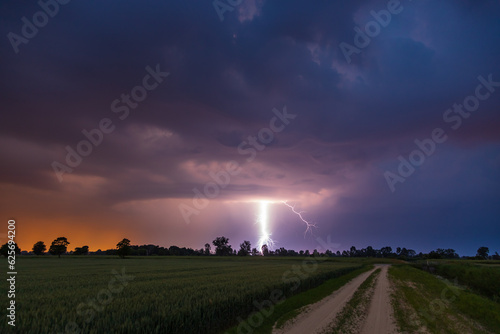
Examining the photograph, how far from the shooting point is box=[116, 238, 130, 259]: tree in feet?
451

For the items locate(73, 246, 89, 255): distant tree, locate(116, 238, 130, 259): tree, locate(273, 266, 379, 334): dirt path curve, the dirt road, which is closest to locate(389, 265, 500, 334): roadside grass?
the dirt road

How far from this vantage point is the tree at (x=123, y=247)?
13750 cm

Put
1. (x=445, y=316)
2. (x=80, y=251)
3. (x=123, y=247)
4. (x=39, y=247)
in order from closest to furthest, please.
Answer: (x=445, y=316) → (x=123, y=247) → (x=39, y=247) → (x=80, y=251)

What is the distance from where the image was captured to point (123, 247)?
452 ft

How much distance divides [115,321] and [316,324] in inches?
374

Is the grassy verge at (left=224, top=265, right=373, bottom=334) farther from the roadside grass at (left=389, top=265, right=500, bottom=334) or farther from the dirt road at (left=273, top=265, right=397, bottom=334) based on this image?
the roadside grass at (left=389, top=265, right=500, bottom=334)

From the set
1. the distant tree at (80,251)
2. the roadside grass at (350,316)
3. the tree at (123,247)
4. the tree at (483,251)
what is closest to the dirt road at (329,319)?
the roadside grass at (350,316)

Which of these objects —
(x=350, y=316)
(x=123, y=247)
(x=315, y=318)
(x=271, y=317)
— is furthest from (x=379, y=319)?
(x=123, y=247)

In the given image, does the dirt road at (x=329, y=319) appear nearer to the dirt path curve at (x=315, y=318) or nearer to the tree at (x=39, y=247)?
the dirt path curve at (x=315, y=318)

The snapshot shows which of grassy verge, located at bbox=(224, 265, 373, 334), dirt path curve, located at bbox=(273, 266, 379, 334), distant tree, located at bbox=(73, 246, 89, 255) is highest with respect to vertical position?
distant tree, located at bbox=(73, 246, 89, 255)

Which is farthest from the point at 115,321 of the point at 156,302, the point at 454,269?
the point at 454,269

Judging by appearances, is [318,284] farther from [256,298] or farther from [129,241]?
[129,241]

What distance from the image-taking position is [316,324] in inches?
541

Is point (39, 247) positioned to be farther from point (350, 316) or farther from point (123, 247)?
point (350, 316)
